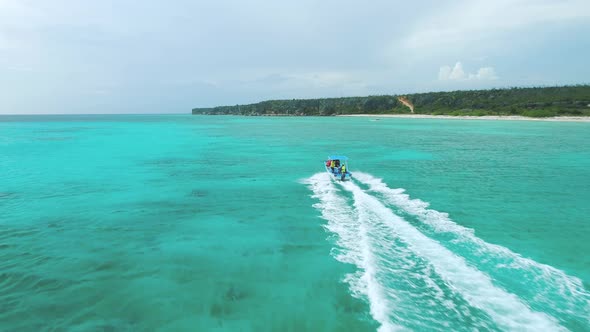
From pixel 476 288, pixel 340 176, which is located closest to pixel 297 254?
pixel 476 288

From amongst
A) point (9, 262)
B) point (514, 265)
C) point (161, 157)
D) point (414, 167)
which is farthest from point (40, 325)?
point (161, 157)

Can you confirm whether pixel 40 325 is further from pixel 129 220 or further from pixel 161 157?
pixel 161 157

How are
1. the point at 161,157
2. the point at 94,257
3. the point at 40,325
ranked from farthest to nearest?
the point at 161,157
the point at 94,257
the point at 40,325

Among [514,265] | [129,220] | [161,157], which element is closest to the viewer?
[514,265]

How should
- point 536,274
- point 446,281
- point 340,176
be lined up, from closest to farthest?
point 446,281
point 536,274
point 340,176

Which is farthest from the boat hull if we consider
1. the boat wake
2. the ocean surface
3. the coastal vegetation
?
the coastal vegetation

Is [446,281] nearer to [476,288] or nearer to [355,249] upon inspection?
[476,288]
